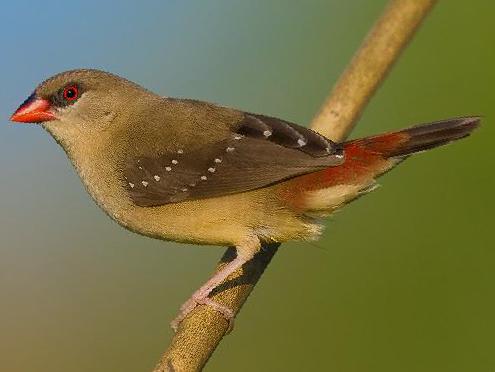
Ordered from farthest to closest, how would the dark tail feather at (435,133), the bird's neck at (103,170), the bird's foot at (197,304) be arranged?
the bird's neck at (103,170)
the bird's foot at (197,304)
the dark tail feather at (435,133)

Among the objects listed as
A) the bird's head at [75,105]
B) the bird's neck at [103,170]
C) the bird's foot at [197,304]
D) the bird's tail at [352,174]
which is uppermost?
the bird's tail at [352,174]

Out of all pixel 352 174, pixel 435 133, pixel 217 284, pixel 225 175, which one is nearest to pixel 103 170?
pixel 225 175

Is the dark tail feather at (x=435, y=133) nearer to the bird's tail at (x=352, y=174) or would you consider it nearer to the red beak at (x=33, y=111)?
the bird's tail at (x=352, y=174)

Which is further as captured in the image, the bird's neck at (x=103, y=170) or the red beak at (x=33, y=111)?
the red beak at (x=33, y=111)

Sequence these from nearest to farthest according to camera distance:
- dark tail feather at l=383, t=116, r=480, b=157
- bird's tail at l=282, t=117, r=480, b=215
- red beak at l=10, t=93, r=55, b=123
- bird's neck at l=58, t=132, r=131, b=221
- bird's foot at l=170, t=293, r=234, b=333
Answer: dark tail feather at l=383, t=116, r=480, b=157
bird's tail at l=282, t=117, r=480, b=215
bird's foot at l=170, t=293, r=234, b=333
bird's neck at l=58, t=132, r=131, b=221
red beak at l=10, t=93, r=55, b=123

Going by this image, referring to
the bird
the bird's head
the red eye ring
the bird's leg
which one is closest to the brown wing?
the bird

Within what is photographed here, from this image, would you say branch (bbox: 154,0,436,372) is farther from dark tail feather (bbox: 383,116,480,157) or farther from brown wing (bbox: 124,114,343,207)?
dark tail feather (bbox: 383,116,480,157)

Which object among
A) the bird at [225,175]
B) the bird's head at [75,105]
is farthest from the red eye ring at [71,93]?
the bird at [225,175]
